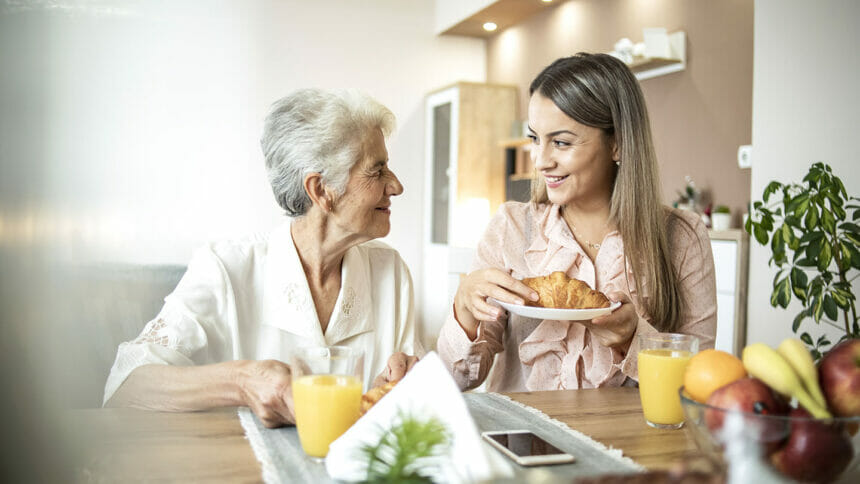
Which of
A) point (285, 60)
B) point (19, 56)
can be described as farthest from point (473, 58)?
point (19, 56)

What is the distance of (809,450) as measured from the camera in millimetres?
651

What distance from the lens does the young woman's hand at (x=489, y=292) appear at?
126 cm

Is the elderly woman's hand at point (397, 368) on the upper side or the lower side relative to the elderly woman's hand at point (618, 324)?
lower

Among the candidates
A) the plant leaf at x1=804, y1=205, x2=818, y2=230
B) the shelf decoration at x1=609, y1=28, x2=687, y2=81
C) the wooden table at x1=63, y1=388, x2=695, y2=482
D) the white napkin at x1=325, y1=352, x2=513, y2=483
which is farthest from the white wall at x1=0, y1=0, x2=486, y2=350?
the shelf decoration at x1=609, y1=28, x2=687, y2=81

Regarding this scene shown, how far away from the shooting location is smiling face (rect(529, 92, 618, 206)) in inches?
62.2

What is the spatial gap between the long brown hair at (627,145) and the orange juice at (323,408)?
88 centimetres

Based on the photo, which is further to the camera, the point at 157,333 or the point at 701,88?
the point at 701,88

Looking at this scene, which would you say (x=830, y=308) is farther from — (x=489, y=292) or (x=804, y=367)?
(x=804, y=367)

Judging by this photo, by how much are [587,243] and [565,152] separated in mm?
230

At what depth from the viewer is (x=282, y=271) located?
143 cm

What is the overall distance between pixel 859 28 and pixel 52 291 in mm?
2586

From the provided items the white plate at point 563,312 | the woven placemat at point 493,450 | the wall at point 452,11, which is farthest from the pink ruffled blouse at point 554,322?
the wall at point 452,11

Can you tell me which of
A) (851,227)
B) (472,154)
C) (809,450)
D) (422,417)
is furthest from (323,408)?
(472,154)

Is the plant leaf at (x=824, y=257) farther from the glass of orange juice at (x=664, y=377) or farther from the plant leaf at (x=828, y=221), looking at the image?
the glass of orange juice at (x=664, y=377)
